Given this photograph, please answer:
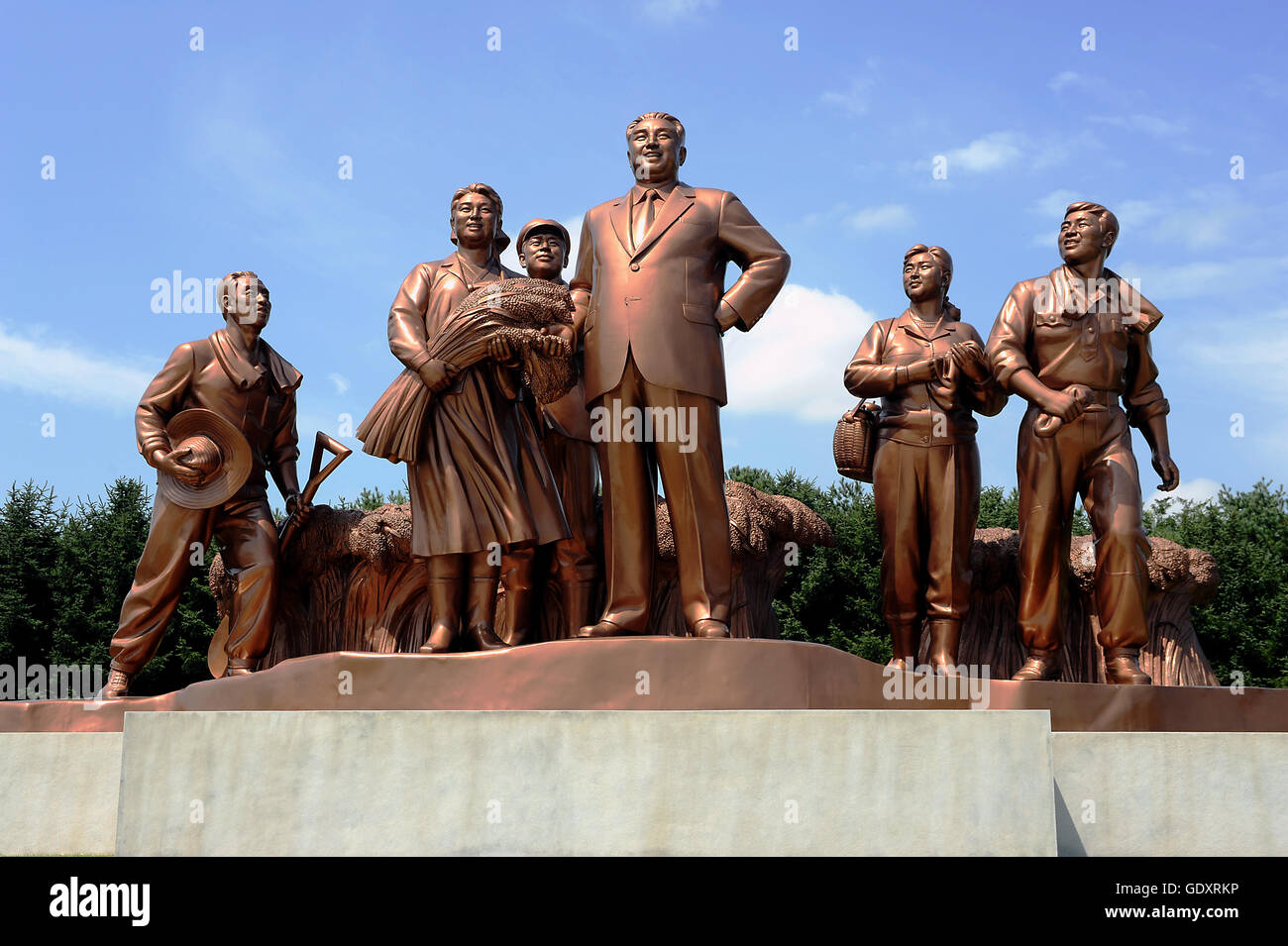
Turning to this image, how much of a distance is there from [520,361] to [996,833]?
3.33 meters

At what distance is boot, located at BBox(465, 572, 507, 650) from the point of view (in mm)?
7000

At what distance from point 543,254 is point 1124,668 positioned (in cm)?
402

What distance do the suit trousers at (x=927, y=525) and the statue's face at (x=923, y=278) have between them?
963mm

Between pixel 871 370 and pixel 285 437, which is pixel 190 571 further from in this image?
pixel 871 370

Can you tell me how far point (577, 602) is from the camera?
24.7 feet

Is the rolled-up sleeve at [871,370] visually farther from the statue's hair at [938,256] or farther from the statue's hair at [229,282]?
the statue's hair at [229,282]

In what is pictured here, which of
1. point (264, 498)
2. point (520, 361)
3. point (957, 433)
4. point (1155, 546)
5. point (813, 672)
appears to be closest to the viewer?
point (813, 672)

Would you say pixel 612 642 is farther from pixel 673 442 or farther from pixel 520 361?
pixel 520 361

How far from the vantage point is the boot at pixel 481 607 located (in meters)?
7.00

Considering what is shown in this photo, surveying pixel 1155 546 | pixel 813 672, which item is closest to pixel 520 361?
pixel 813 672

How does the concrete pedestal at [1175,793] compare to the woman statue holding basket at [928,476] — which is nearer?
the concrete pedestal at [1175,793]

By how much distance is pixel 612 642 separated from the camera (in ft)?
20.9

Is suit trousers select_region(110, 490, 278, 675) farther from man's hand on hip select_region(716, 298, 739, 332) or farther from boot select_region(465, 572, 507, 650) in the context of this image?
man's hand on hip select_region(716, 298, 739, 332)

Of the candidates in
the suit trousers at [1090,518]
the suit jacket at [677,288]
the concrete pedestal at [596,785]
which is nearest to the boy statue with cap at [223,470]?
the concrete pedestal at [596,785]
